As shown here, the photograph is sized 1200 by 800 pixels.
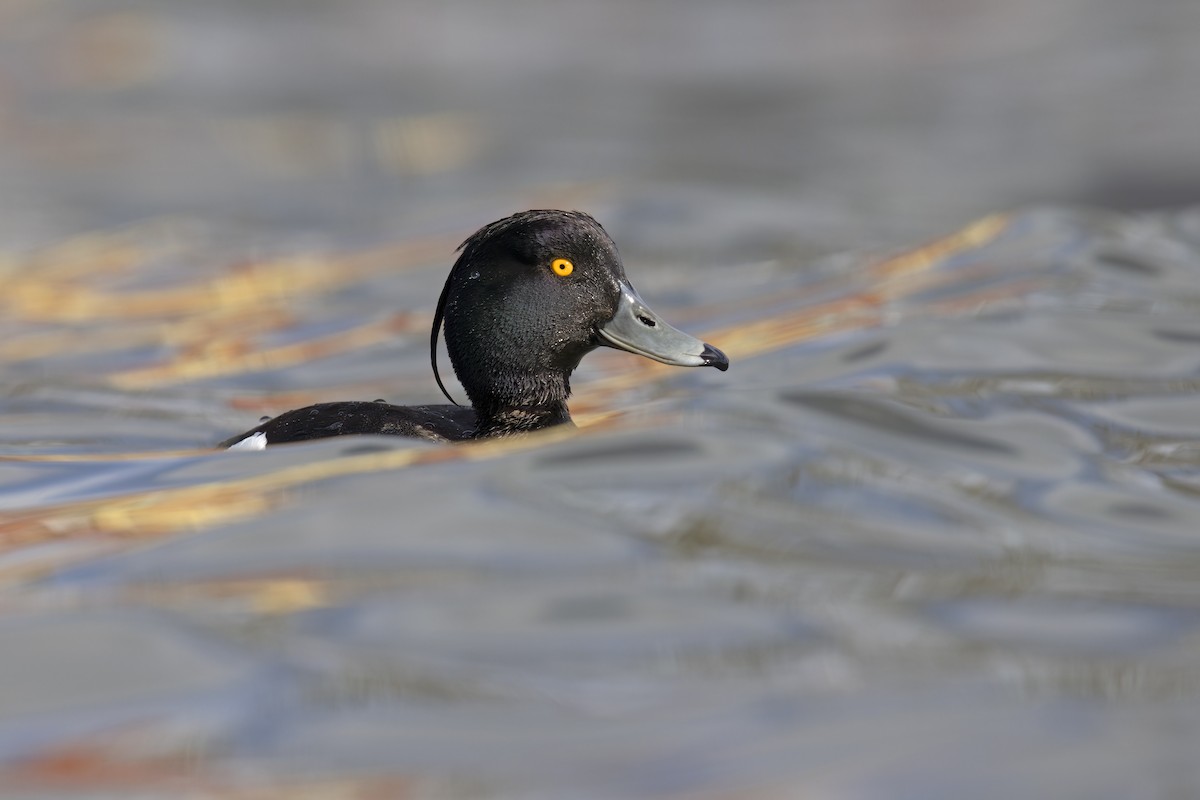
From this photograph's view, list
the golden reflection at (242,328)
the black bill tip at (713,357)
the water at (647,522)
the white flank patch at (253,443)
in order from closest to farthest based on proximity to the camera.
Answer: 1. the water at (647,522)
2. the golden reflection at (242,328)
3. the white flank patch at (253,443)
4. the black bill tip at (713,357)

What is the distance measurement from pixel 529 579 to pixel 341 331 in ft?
15.9

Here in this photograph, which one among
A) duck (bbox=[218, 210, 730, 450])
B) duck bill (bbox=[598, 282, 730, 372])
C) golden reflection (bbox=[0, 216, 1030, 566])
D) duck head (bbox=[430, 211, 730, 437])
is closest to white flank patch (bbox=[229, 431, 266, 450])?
duck (bbox=[218, 210, 730, 450])

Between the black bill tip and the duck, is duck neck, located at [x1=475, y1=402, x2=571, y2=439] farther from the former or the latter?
the black bill tip

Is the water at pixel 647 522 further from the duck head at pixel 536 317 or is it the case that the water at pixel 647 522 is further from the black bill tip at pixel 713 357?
the duck head at pixel 536 317

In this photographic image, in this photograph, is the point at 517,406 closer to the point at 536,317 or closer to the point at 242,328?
the point at 536,317

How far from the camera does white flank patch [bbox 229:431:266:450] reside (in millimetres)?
5090

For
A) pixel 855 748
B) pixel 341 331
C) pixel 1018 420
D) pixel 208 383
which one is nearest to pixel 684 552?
pixel 855 748

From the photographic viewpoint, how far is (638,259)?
32.3ft

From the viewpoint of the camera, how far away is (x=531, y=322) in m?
5.23

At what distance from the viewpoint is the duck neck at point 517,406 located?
525 cm

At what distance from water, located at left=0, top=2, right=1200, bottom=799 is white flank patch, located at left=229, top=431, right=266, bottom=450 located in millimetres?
122

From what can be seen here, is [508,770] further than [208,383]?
No

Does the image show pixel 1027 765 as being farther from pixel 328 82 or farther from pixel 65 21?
pixel 65 21

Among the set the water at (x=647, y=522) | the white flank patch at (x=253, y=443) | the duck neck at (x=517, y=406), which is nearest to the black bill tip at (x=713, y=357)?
the water at (x=647, y=522)
